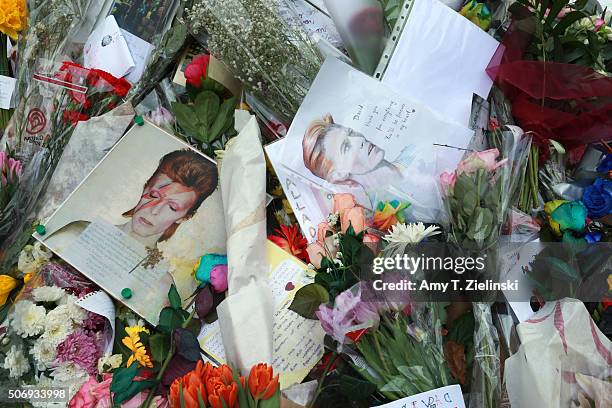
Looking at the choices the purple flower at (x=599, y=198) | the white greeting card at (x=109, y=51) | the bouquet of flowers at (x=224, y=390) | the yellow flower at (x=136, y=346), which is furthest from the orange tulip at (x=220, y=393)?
the white greeting card at (x=109, y=51)

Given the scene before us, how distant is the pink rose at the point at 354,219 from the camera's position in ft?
3.48

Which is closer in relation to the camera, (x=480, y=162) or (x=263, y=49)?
(x=480, y=162)

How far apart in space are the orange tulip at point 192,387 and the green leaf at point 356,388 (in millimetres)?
212

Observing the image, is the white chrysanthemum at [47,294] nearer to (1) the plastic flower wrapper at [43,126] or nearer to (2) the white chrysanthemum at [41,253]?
(2) the white chrysanthemum at [41,253]

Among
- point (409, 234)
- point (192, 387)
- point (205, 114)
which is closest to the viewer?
point (192, 387)

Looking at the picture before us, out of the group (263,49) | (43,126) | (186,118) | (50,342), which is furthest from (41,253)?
(263,49)

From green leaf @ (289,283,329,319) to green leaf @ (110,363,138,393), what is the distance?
1.03 feet

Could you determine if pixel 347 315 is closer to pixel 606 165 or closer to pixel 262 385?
pixel 262 385

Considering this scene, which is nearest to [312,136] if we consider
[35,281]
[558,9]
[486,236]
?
[486,236]

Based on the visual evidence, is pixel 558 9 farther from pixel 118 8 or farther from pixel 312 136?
pixel 118 8

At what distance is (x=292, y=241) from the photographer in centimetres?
121

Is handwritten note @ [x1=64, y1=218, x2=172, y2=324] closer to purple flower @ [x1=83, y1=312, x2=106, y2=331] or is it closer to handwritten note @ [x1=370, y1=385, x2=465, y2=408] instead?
purple flower @ [x1=83, y1=312, x2=106, y2=331]

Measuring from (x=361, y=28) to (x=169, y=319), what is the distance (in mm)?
717

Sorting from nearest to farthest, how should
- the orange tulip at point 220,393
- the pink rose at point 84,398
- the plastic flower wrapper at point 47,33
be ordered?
the orange tulip at point 220,393 < the pink rose at point 84,398 < the plastic flower wrapper at point 47,33
